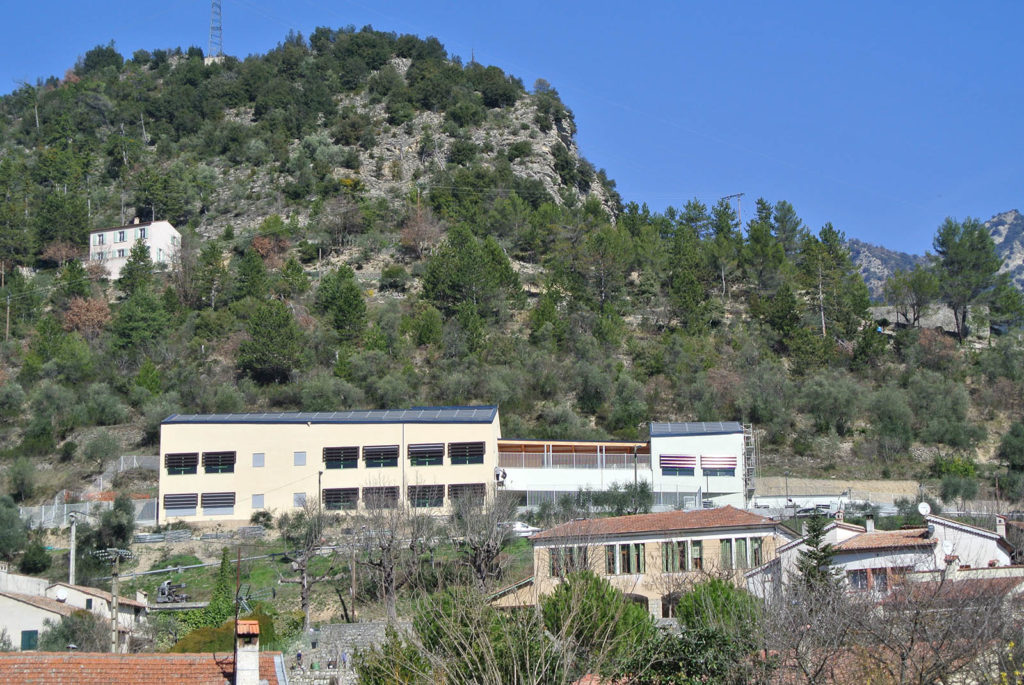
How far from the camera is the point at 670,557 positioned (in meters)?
31.0

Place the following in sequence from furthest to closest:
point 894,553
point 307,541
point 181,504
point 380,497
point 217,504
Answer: point 217,504
point 181,504
point 380,497
point 307,541
point 894,553

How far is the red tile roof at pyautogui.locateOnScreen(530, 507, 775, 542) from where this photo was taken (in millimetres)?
31156

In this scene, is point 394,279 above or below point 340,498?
above

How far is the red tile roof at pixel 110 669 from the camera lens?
1462 cm

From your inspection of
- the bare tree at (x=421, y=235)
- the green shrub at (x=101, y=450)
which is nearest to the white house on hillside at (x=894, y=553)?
the green shrub at (x=101, y=450)

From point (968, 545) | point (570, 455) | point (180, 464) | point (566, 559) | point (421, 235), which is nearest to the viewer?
point (968, 545)

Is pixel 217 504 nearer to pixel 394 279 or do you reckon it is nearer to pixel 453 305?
pixel 453 305

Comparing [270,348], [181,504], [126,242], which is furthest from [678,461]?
[126,242]

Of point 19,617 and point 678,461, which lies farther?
point 678,461

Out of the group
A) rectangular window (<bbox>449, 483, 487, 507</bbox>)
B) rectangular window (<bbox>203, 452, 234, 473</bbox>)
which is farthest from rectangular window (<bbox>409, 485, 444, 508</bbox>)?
rectangular window (<bbox>203, 452, 234, 473</bbox>)

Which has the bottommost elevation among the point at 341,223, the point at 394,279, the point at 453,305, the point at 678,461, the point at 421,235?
the point at 678,461

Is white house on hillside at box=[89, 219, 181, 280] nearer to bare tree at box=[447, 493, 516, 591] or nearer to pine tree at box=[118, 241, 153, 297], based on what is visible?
pine tree at box=[118, 241, 153, 297]

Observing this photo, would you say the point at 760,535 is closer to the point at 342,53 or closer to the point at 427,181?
the point at 427,181

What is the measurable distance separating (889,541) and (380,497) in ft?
66.1
